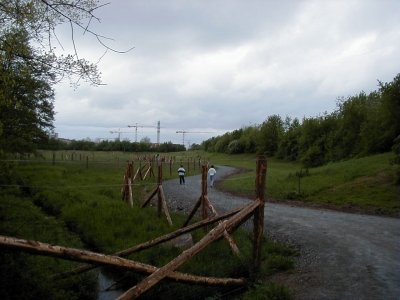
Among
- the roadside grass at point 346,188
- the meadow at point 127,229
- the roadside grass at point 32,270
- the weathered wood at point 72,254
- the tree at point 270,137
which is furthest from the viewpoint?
the tree at point 270,137

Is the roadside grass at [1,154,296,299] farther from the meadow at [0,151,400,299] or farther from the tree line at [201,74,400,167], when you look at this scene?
the tree line at [201,74,400,167]

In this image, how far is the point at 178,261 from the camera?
6.95 m

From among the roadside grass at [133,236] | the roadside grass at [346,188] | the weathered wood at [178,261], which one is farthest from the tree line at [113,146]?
the weathered wood at [178,261]

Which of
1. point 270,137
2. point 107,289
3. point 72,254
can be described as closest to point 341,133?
point 270,137

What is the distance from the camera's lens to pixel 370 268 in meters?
10.0

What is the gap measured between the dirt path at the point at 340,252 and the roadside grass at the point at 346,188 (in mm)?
2948

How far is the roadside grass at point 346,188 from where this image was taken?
71.6 feet

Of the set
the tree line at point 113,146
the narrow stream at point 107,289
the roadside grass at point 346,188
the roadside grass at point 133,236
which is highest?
the tree line at point 113,146

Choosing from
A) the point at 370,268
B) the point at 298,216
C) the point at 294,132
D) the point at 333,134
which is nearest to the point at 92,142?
the point at 294,132

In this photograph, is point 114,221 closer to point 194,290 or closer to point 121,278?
point 121,278

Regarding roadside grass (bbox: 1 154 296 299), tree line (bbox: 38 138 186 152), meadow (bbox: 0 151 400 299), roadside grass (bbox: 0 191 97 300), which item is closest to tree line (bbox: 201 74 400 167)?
meadow (bbox: 0 151 400 299)

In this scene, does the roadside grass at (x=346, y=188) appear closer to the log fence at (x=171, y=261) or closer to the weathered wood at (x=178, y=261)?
the log fence at (x=171, y=261)

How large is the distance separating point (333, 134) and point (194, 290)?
49248 millimetres

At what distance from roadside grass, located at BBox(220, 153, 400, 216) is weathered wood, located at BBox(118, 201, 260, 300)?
1277 centimetres
